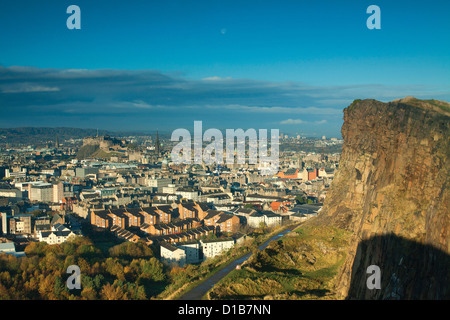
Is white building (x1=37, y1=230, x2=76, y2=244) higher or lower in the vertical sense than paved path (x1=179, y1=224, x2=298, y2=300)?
lower

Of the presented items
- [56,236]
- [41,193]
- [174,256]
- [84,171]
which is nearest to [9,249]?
[56,236]

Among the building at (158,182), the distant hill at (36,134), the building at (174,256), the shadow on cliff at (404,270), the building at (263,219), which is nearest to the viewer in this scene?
the shadow on cliff at (404,270)

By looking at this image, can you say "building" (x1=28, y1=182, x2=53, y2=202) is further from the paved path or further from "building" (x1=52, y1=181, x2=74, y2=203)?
the paved path

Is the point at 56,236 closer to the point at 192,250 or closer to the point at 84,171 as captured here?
the point at 192,250

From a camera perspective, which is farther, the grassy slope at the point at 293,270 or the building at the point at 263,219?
the building at the point at 263,219

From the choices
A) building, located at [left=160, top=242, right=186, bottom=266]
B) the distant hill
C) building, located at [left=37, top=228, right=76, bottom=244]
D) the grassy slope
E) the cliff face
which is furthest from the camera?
the distant hill

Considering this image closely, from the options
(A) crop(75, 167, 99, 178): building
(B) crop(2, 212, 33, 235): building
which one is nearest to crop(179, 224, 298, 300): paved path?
(B) crop(2, 212, 33, 235): building

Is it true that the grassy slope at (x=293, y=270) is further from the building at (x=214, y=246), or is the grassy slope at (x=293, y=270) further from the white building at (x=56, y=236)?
the white building at (x=56, y=236)

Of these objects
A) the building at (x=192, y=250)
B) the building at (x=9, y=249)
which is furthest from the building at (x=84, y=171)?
the building at (x=192, y=250)
